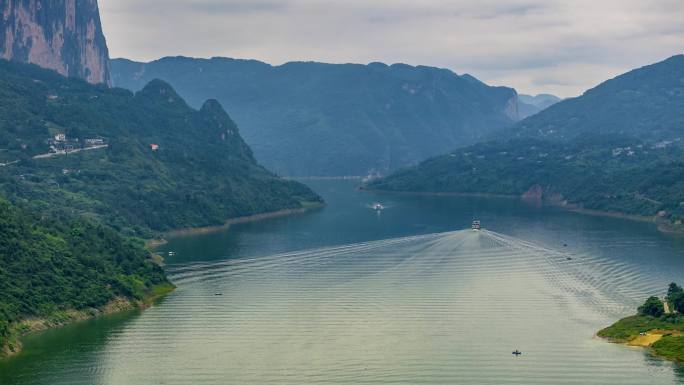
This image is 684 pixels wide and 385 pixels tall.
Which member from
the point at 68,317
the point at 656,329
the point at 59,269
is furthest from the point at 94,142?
the point at 656,329

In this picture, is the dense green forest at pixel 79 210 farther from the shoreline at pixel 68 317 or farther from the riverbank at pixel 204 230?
the riverbank at pixel 204 230

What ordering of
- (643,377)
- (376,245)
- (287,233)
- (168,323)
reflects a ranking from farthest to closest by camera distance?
(287,233) < (376,245) < (168,323) < (643,377)

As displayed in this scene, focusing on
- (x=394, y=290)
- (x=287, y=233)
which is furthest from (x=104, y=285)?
(x=287, y=233)

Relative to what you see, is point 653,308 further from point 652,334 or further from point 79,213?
point 79,213

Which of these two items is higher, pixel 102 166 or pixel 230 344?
pixel 102 166

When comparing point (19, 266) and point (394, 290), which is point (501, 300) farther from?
point (19, 266)

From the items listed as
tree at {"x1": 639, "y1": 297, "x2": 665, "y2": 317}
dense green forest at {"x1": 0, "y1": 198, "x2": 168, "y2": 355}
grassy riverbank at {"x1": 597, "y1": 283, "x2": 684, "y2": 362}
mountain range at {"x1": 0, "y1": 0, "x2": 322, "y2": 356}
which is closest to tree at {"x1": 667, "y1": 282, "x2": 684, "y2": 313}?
grassy riverbank at {"x1": 597, "y1": 283, "x2": 684, "y2": 362}
